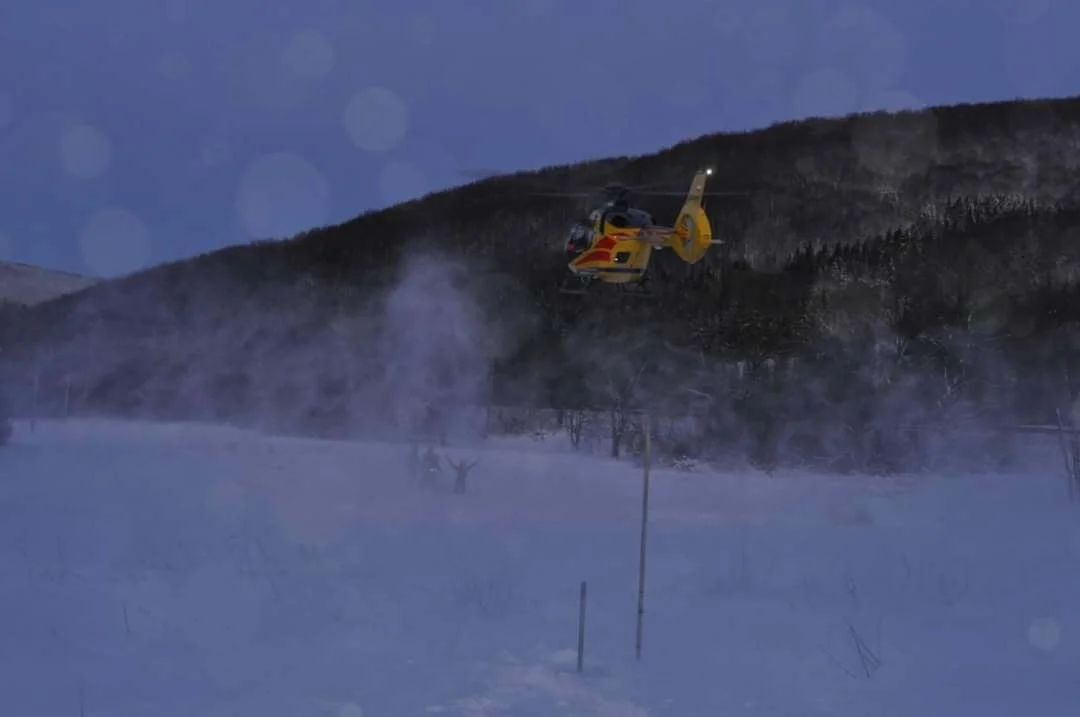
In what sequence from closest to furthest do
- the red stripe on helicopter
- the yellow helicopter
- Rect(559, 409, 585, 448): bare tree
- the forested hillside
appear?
1. the yellow helicopter
2. the red stripe on helicopter
3. the forested hillside
4. Rect(559, 409, 585, 448): bare tree

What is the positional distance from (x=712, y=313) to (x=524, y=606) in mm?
33664

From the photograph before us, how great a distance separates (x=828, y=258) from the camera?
45094 millimetres

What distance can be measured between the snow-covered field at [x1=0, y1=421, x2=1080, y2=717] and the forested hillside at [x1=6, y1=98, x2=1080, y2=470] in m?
13.4

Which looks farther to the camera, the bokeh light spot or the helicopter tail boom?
the bokeh light spot

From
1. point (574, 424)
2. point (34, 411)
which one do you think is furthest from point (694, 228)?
point (34, 411)

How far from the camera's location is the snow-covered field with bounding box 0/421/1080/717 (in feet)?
20.3

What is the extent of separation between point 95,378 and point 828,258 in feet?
163

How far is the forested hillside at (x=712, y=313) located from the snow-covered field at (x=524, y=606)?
44.1 ft

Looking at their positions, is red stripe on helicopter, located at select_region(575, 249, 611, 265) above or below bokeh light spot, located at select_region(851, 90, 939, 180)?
below

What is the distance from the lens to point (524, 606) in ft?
28.7

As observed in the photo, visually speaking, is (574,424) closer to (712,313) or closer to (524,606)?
(712,313)

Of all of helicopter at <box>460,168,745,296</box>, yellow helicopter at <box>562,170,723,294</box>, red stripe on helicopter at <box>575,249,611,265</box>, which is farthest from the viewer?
red stripe on helicopter at <box>575,249,611,265</box>

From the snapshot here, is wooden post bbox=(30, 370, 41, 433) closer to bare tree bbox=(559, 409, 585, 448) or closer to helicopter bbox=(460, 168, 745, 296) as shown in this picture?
bare tree bbox=(559, 409, 585, 448)

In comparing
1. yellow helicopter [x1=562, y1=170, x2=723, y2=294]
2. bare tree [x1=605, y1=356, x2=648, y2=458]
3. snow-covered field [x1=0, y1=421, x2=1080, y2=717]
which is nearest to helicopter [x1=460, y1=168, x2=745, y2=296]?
yellow helicopter [x1=562, y1=170, x2=723, y2=294]
